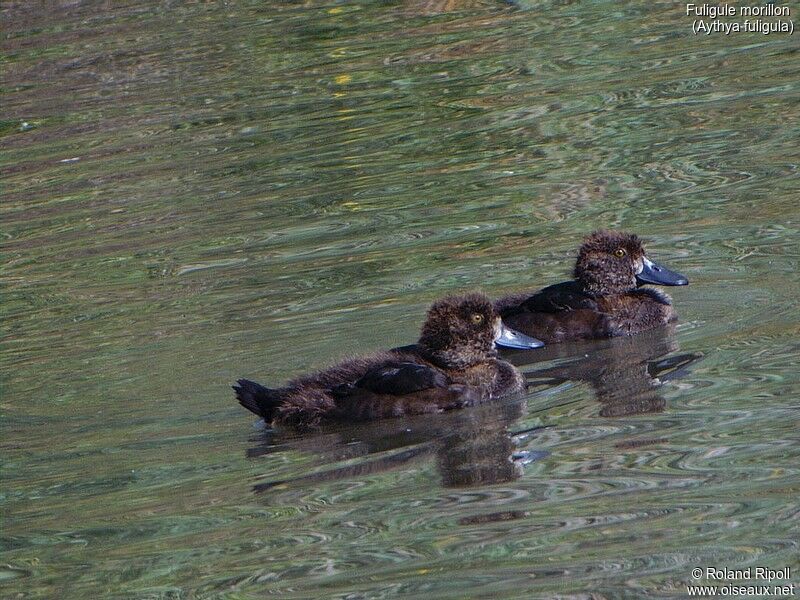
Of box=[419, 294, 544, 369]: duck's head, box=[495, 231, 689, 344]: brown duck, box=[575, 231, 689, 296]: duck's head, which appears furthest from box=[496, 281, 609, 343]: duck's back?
box=[419, 294, 544, 369]: duck's head

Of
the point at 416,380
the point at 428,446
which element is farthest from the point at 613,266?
the point at 428,446

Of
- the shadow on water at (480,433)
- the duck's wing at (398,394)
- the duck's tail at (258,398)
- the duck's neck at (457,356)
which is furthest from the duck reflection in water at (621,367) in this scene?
the duck's tail at (258,398)

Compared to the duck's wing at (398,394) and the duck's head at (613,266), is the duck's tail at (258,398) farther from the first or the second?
the duck's head at (613,266)

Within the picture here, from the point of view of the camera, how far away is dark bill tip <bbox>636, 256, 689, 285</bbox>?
9.05m

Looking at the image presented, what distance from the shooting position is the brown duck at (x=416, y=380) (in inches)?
301

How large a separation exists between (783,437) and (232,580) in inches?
91.2

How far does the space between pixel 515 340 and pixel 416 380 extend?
2.98ft

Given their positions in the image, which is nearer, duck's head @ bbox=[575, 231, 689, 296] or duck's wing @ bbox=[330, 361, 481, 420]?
duck's wing @ bbox=[330, 361, 481, 420]

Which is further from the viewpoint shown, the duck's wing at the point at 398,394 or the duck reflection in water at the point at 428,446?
the duck's wing at the point at 398,394

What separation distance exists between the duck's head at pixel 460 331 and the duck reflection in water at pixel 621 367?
0.33 meters

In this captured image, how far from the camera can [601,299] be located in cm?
915

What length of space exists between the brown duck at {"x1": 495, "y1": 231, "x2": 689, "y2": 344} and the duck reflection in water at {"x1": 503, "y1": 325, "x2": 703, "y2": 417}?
0.10 m

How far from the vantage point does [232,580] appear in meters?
5.61

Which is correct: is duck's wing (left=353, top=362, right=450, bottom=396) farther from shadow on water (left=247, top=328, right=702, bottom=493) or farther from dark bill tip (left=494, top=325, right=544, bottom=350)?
dark bill tip (left=494, top=325, right=544, bottom=350)
